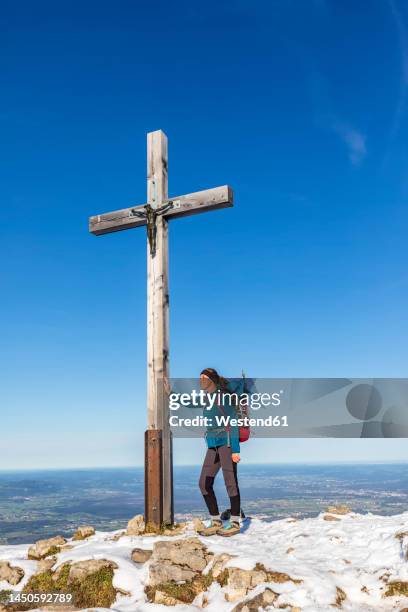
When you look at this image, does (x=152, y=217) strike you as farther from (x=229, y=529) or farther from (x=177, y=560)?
(x=177, y=560)

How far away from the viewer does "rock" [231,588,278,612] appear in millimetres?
5691

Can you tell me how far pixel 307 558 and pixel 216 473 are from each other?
7.62 feet

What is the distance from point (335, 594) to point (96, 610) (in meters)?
2.63

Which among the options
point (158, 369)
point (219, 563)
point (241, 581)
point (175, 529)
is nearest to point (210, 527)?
point (175, 529)

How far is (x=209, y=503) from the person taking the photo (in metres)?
9.13

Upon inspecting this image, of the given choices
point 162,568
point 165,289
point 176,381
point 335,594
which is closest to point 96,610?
point 162,568

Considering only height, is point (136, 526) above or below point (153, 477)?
below

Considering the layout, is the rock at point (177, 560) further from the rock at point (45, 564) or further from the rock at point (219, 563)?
the rock at point (45, 564)

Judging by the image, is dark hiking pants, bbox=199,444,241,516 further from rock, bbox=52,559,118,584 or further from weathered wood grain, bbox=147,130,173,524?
rock, bbox=52,559,118,584

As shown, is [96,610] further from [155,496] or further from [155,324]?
[155,324]

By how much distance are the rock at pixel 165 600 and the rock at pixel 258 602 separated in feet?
2.59

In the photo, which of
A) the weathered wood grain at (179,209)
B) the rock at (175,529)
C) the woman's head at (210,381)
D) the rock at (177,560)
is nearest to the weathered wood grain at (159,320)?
the rock at (175,529)

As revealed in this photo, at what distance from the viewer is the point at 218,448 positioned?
905 centimetres

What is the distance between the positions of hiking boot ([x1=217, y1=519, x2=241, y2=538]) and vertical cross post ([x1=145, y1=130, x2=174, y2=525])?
4.04 ft
